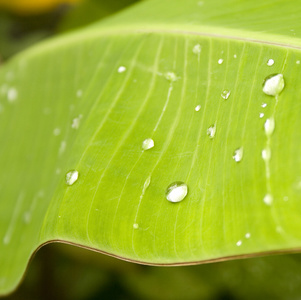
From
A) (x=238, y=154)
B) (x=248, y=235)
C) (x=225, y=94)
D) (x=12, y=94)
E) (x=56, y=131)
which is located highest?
(x=12, y=94)

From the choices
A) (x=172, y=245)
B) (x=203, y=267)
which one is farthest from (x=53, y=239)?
(x=203, y=267)

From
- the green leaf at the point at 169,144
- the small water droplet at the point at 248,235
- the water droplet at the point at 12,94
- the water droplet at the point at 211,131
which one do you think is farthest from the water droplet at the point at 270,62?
the water droplet at the point at 12,94

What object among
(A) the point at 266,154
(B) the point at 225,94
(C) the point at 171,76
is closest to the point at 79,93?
(C) the point at 171,76

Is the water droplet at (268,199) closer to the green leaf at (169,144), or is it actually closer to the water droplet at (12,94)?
the green leaf at (169,144)

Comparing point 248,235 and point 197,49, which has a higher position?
point 197,49

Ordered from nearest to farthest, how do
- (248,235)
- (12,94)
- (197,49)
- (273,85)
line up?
(248,235) < (273,85) < (197,49) < (12,94)

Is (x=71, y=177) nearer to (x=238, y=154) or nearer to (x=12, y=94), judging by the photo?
(x=238, y=154)
